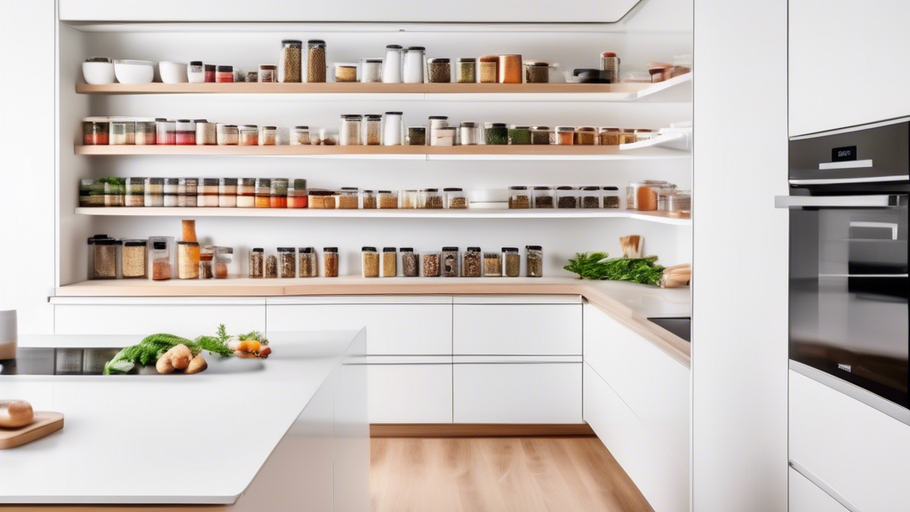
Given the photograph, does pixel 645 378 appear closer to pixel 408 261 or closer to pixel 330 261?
pixel 408 261

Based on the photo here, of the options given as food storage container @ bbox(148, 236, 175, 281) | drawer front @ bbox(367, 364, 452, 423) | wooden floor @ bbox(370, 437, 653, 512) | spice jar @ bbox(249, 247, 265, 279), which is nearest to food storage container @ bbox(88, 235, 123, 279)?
food storage container @ bbox(148, 236, 175, 281)

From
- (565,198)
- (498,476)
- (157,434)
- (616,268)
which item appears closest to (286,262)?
(565,198)

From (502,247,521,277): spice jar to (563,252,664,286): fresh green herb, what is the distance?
31 centimetres

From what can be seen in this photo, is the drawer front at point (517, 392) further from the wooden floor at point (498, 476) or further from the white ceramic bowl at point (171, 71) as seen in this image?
the white ceramic bowl at point (171, 71)

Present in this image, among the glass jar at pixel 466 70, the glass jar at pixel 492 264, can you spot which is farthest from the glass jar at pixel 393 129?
the glass jar at pixel 492 264

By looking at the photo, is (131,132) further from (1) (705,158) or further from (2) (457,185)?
(1) (705,158)

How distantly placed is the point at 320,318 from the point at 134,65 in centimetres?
179

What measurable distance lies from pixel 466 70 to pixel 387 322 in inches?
56.6

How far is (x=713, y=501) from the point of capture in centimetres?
262

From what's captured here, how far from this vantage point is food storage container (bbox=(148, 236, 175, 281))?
4734 millimetres

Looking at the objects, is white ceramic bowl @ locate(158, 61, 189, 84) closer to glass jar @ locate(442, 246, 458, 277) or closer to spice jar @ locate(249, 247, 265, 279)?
spice jar @ locate(249, 247, 265, 279)

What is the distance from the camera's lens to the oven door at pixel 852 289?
167 cm

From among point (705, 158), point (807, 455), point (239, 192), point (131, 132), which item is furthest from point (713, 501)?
point (131, 132)

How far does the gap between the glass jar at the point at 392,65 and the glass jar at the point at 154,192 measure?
4.64 feet
